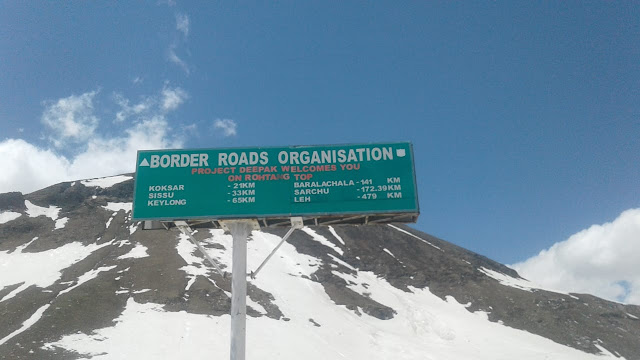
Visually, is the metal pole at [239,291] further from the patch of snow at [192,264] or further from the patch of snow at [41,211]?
the patch of snow at [41,211]

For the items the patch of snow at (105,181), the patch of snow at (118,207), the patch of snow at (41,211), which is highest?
the patch of snow at (105,181)

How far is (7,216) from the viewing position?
83688mm

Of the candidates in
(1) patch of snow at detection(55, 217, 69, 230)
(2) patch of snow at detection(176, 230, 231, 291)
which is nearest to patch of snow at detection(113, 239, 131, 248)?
(2) patch of snow at detection(176, 230, 231, 291)

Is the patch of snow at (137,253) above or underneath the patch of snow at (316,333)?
above

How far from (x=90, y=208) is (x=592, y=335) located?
277ft

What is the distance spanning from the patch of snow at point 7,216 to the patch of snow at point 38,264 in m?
12.2

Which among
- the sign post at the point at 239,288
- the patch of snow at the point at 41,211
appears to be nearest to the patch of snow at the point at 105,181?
the patch of snow at the point at 41,211

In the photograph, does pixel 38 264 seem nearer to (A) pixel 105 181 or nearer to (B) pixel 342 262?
(A) pixel 105 181

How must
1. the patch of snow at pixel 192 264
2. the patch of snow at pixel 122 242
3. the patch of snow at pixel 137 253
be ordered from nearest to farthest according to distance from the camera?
the patch of snow at pixel 192 264
the patch of snow at pixel 137 253
the patch of snow at pixel 122 242

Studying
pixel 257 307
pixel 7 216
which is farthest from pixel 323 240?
pixel 7 216

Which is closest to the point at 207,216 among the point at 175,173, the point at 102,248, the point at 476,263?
the point at 175,173

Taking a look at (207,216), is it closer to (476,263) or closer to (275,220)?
(275,220)

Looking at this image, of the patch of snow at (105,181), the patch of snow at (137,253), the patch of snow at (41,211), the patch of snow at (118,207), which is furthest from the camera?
the patch of snow at (105,181)

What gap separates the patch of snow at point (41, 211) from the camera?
86094 millimetres
